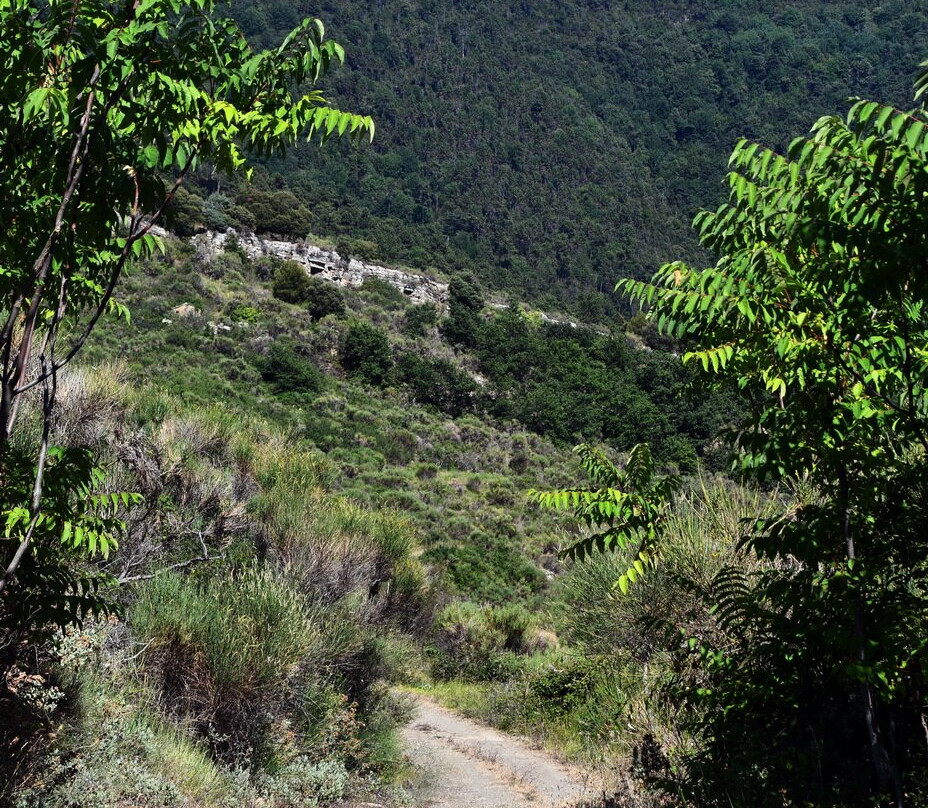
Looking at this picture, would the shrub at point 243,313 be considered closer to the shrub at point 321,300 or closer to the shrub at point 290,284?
the shrub at point 290,284

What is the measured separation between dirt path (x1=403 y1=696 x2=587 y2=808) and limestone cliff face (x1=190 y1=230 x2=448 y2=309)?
127 feet

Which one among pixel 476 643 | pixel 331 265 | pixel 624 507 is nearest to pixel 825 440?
pixel 624 507

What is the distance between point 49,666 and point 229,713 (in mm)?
1745

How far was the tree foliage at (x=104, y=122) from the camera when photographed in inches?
100

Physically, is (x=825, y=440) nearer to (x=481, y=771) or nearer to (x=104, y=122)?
(x=104, y=122)

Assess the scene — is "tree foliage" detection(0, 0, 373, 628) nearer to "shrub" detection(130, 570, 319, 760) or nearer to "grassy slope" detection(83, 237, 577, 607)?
"shrub" detection(130, 570, 319, 760)

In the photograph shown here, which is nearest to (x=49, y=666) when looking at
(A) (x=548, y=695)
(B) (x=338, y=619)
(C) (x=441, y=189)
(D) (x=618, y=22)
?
(B) (x=338, y=619)

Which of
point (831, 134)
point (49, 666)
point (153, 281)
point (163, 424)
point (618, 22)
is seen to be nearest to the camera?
point (831, 134)

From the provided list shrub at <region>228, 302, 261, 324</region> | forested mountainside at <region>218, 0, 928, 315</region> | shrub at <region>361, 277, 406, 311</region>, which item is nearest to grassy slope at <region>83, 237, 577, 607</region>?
shrub at <region>228, 302, 261, 324</region>

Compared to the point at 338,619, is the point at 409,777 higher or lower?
lower

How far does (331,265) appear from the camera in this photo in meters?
52.7

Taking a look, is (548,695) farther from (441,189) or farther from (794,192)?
(441,189)

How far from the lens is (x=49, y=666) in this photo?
16.6 ft

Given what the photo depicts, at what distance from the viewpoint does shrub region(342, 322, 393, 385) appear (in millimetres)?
39250
